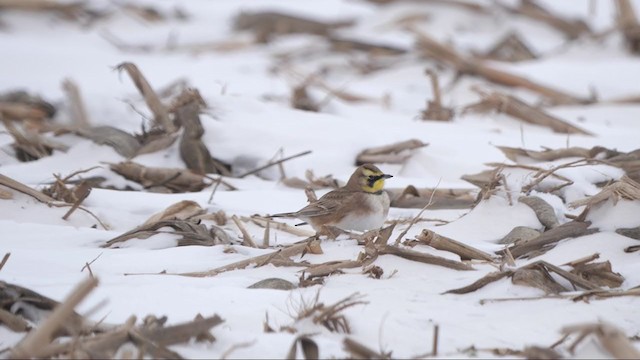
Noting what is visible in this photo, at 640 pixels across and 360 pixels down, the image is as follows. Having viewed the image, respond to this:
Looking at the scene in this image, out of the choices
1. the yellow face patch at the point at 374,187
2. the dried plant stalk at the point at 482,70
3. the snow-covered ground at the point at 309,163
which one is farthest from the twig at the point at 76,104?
the dried plant stalk at the point at 482,70

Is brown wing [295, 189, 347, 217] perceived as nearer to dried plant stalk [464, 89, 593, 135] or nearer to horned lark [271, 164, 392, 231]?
horned lark [271, 164, 392, 231]

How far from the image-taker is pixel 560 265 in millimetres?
4355

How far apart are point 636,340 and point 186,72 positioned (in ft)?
25.2

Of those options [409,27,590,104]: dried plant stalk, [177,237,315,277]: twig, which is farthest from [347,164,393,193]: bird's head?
[409,27,590,104]: dried plant stalk

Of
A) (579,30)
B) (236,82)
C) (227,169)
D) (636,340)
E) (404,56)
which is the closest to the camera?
(636,340)

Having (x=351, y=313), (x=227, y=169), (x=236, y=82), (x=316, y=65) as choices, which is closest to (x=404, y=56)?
(x=316, y=65)

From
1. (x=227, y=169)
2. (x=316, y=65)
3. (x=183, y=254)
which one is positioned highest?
(x=183, y=254)

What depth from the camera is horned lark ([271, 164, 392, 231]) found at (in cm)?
546

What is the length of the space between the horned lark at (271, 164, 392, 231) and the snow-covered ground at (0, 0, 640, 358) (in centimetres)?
18

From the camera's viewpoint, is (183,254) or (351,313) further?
(183,254)

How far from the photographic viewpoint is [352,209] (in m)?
5.53

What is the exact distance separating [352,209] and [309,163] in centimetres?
142

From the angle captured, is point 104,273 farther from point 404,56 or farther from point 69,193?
Answer: point 404,56

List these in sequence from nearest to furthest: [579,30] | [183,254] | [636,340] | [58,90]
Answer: [636,340], [183,254], [58,90], [579,30]
